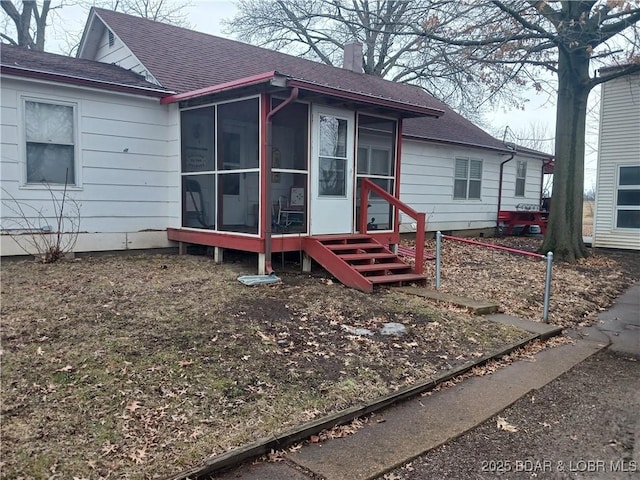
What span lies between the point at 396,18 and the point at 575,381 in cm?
1063

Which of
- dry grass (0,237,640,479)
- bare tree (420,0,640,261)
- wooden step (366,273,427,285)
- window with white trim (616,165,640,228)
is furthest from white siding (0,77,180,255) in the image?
window with white trim (616,165,640,228)

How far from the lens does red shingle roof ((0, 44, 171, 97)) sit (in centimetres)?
746

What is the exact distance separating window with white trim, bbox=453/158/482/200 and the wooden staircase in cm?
749

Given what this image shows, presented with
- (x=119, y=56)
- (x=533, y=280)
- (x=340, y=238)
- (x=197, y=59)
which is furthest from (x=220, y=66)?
(x=533, y=280)

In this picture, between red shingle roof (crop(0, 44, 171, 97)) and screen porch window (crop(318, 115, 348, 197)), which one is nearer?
red shingle roof (crop(0, 44, 171, 97))

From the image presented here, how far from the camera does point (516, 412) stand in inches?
151

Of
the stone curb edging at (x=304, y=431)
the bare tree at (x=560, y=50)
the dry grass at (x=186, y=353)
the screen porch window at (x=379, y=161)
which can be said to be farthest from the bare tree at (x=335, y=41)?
the stone curb edging at (x=304, y=431)

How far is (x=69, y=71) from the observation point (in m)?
8.15

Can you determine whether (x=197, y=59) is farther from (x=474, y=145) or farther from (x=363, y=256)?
(x=474, y=145)

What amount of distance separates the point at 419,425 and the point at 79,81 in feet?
24.3

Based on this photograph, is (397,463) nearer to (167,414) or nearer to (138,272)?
(167,414)

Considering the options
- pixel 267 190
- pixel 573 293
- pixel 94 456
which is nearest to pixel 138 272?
pixel 267 190

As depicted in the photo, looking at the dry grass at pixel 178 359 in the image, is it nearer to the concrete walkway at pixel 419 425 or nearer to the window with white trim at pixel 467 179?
the concrete walkway at pixel 419 425

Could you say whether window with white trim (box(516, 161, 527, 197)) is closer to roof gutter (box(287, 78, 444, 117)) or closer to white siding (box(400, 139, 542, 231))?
white siding (box(400, 139, 542, 231))
